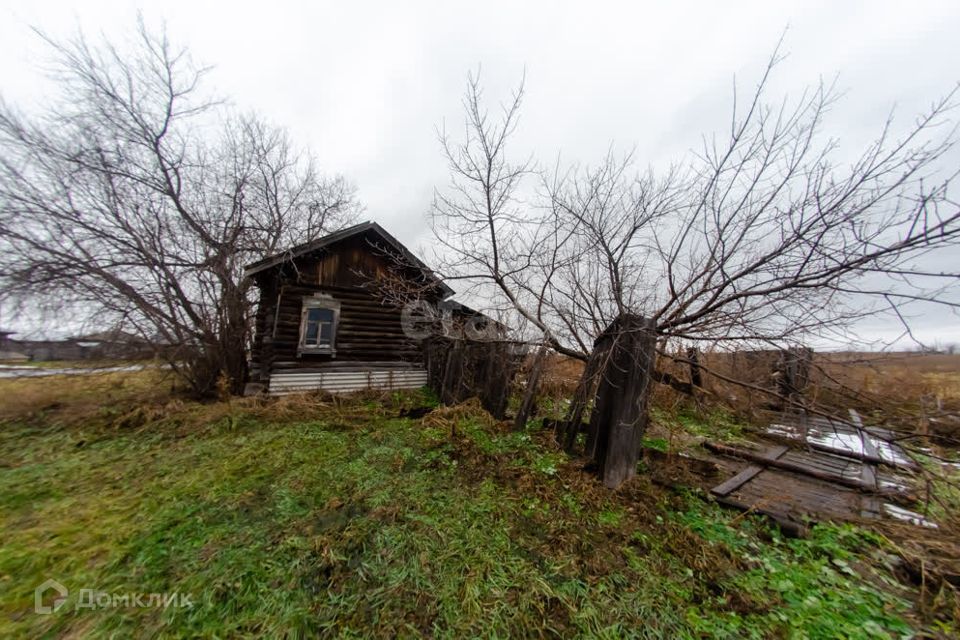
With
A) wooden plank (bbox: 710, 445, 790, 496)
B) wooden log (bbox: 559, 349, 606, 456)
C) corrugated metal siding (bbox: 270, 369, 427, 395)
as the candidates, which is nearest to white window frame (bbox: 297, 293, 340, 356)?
Result: corrugated metal siding (bbox: 270, 369, 427, 395)

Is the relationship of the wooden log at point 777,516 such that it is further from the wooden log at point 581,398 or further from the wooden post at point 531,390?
the wooden post at point 531,390

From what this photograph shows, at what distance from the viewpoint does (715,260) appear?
3586mm

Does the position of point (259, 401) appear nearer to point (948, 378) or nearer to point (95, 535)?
point (95, 535)

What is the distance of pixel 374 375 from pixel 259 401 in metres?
2.91

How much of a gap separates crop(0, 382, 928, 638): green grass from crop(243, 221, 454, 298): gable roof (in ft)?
16.4

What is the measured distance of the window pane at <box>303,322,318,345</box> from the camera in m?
8.62

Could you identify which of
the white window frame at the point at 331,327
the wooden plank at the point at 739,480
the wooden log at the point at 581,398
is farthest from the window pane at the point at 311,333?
the wooden plank at the point at 739,480

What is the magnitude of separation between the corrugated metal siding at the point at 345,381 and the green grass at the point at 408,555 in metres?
3.81

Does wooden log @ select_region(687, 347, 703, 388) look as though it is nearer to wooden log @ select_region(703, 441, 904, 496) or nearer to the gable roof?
wooden log @ select_region(703, 441, 904, 496)

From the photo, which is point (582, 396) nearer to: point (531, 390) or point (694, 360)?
point (531, 390)

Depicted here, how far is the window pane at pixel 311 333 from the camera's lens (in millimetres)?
8625

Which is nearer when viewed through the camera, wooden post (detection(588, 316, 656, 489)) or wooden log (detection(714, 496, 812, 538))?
wooden log (detection(714, 496, 812, 538))

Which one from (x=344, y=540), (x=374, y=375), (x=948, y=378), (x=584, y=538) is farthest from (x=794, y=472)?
(x=948, y=378)

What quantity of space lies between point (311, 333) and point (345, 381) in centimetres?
173
